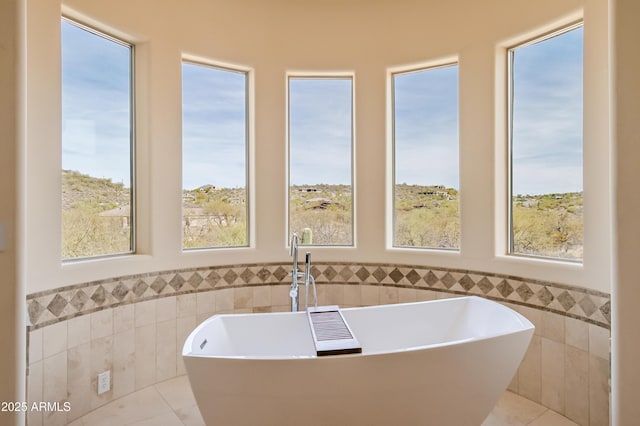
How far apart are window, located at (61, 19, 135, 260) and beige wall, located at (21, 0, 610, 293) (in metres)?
0.10

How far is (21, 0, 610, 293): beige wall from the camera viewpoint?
2201 mm

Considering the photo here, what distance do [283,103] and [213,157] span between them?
77cm

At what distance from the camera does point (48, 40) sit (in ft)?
7.20

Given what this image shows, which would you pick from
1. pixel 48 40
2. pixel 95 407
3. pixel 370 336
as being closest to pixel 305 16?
pixel 48 40

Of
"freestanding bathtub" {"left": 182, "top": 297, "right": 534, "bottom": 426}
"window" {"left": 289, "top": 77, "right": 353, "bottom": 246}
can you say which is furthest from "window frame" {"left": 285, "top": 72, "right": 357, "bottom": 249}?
"freestanding bathtub" {"left": 182, "top": 297, "right": 534, "bottom": 426}

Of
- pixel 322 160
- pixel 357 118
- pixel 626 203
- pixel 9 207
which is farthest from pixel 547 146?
pixel 9 207

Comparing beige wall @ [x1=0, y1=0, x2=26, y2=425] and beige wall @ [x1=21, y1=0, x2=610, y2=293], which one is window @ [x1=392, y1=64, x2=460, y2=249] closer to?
beige wall @ [x1=21, y1=0, x2=610, y2=293]

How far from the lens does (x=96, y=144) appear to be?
2.57 metres

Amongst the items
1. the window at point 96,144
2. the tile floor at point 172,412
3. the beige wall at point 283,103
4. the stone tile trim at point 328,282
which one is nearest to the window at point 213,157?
the beige wall at point 283,103

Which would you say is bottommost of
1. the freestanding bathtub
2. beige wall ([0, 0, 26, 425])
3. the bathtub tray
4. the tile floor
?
the tile floor

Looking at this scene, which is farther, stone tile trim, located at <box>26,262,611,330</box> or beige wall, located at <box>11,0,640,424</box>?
stone tile trim, located at <box>26,262,611,330</box>

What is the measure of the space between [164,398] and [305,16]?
324 cm

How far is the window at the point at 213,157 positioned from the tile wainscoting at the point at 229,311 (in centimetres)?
35

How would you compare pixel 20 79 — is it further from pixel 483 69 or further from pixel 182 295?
pixel 483 69
